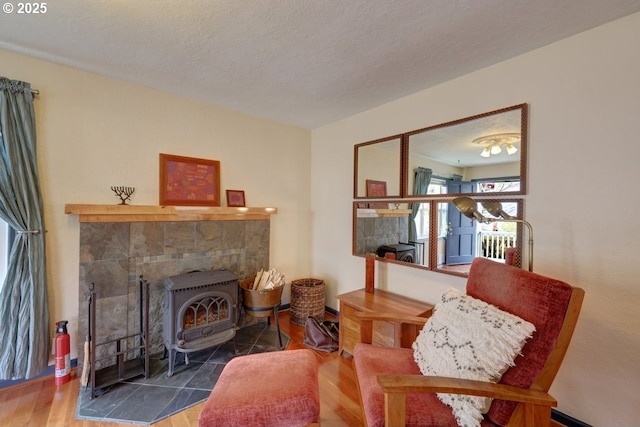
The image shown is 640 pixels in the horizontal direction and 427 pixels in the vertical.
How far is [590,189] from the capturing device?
1.51 metres

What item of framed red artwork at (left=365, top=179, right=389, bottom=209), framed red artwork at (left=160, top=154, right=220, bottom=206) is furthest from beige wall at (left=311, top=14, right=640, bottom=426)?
framed red artwork at (left=160, top=154, right=220, bottom=206)

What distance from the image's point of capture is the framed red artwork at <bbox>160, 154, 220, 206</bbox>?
237 cm

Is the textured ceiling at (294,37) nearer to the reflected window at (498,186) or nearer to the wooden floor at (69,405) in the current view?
the reflected window at (498,186)

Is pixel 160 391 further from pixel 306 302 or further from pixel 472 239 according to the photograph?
pixel 472 239

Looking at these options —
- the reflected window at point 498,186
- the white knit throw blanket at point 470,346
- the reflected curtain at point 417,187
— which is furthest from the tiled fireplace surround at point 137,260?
the reflected window at point 498,186

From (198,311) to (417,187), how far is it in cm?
218

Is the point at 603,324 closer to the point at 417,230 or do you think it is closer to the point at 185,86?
the point at 417,230

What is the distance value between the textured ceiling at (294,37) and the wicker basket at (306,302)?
201 cm

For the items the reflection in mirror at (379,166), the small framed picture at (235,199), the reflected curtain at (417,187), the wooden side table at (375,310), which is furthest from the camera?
the small framed picture at (235,199)

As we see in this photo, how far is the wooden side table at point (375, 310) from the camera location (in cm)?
205

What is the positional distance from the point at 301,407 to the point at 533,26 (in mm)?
2388

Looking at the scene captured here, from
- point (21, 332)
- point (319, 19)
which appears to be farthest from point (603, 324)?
point (21, 332)

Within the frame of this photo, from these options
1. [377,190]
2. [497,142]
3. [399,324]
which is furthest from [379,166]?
[399,324]

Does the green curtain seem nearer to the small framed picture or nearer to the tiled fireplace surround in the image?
the tiled fireplace surround
